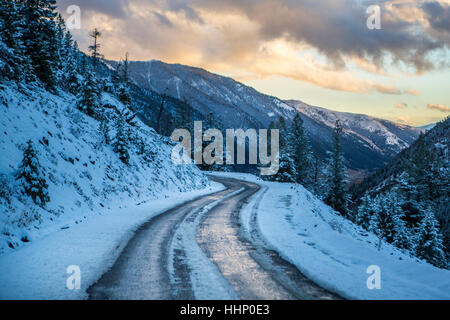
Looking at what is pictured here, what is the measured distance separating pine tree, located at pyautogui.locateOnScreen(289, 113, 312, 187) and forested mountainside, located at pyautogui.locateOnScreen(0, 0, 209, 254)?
1045 inches

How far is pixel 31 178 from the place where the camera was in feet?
29.7

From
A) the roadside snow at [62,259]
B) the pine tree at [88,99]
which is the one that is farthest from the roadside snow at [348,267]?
the pine tree at [88,99]

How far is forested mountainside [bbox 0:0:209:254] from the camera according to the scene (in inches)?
347

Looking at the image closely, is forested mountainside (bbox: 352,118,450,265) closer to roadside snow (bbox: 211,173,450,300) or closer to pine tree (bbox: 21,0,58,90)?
roadside snow (bbox: 211,173,450,300)

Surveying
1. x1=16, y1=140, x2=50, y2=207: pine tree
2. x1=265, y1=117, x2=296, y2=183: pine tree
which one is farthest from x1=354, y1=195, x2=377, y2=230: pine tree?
x1=16, y1=140, x2=50, y2=207: pine tree

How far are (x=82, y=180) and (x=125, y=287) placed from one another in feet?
31.9

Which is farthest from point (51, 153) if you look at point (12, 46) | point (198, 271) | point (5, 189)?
point (198, 271)

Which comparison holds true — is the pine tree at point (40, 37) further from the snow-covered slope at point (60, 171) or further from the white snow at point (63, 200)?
the snow-covered slope at point (60, 171)

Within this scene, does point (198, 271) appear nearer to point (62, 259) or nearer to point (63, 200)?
point (62, 259)
